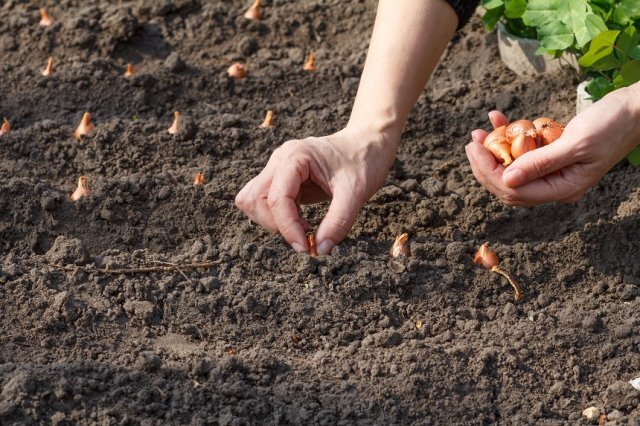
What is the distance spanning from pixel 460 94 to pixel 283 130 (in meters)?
0.74

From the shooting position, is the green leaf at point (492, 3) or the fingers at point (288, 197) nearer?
the fingers at point (288, 197)

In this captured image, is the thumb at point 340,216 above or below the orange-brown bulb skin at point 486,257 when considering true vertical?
above

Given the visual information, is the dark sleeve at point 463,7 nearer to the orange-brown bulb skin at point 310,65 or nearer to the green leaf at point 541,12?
the green leaf at point 541,12

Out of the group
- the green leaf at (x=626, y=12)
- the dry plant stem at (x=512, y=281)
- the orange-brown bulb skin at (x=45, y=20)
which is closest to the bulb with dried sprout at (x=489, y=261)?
the dry plant stem at (x=512, y=281)

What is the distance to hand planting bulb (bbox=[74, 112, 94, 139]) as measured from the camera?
3557 millimetres

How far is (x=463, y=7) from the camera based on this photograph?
296 centimetres

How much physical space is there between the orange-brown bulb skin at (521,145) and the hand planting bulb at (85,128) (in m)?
1.64

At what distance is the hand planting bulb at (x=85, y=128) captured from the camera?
11.7 ft

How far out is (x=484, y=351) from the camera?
2.51 m

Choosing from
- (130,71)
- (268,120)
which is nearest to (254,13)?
(130,71)

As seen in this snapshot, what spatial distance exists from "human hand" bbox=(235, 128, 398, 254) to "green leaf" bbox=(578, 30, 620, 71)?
700 millimetres

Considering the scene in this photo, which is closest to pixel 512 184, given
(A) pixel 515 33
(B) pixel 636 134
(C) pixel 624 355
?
(B) pixel 636 134

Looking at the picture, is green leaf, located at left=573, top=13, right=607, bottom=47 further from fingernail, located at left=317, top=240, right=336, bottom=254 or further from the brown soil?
fingernail, located at left=317, top=240, right=336, bottom=254

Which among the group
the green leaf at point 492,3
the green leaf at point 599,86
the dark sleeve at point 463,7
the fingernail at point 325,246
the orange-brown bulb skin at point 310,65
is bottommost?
the orange-brown bulb skin at point 310,65
